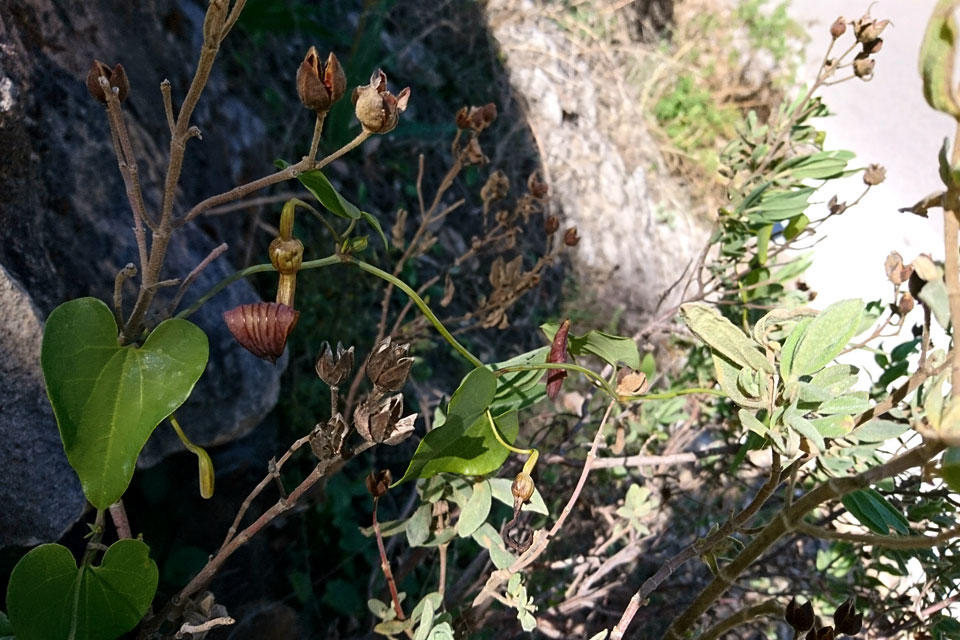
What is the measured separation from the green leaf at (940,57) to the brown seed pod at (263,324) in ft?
1.35

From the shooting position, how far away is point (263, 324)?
0.55 meters

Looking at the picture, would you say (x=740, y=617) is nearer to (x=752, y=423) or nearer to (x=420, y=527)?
(x=752, y=423)

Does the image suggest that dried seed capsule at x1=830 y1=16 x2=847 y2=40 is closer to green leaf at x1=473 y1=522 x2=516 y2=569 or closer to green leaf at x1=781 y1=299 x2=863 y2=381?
green leaf at x1=781 y1=299 x2=863 y2=381

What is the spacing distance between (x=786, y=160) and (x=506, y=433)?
663 millimetres

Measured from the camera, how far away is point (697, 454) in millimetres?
1031

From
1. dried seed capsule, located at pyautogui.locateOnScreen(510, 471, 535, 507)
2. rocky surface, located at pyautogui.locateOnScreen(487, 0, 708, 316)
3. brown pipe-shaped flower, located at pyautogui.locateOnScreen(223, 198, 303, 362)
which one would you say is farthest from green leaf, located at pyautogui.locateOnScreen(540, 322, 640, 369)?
rocky surface, located at pyautogui.locateOnScreen(487, 0, 708, 316)

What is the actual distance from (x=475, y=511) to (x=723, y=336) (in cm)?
27

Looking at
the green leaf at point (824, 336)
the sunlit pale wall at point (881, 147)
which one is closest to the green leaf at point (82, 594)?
the green leaf at point (824, 336)

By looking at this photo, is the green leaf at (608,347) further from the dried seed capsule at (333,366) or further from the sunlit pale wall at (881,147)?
the sunlit pale wall at (881,147)

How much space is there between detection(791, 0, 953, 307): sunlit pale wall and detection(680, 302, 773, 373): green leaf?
76.4 inches

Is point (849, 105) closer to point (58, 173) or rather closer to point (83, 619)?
point (58, 173)

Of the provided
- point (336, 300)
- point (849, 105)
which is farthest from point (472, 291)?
point (849, 105)

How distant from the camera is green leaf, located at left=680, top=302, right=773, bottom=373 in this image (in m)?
0.56

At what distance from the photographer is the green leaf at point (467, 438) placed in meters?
0.59
